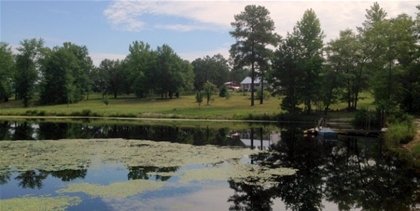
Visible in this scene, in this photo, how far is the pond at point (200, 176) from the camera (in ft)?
41.8

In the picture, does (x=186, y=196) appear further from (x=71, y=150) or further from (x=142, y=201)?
(x=71, y=150)

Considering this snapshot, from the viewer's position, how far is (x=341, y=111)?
4875 cm

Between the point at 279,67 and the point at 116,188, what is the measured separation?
35412 millimetres

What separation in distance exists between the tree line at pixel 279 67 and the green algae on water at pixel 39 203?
31.5 meters

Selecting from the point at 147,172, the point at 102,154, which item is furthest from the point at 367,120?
the point at 147,172

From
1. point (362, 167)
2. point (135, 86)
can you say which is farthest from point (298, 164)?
point (135, 86)

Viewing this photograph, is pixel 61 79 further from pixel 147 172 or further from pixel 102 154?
pixel 147 172

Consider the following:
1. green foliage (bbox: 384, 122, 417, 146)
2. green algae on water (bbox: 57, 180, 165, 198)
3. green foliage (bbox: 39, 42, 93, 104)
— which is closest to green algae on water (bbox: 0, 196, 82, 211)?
green algae on water (bbox: 57, 180, 165, 198)

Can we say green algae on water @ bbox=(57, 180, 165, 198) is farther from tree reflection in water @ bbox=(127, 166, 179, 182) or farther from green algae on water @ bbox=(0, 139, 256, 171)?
green algae on water @ bbox=(0, 139, 256, 171)

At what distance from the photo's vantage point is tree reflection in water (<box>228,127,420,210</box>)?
13039 millimetres

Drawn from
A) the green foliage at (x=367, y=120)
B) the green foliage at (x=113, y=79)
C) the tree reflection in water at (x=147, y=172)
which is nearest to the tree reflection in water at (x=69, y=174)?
the tree reflection in water at (x=147, y=172)

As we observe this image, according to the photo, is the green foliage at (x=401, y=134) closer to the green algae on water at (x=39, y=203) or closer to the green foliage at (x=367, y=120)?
the green foliage at (x=367, y=120)

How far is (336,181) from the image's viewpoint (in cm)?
1631

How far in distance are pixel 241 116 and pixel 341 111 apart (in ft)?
44.8
